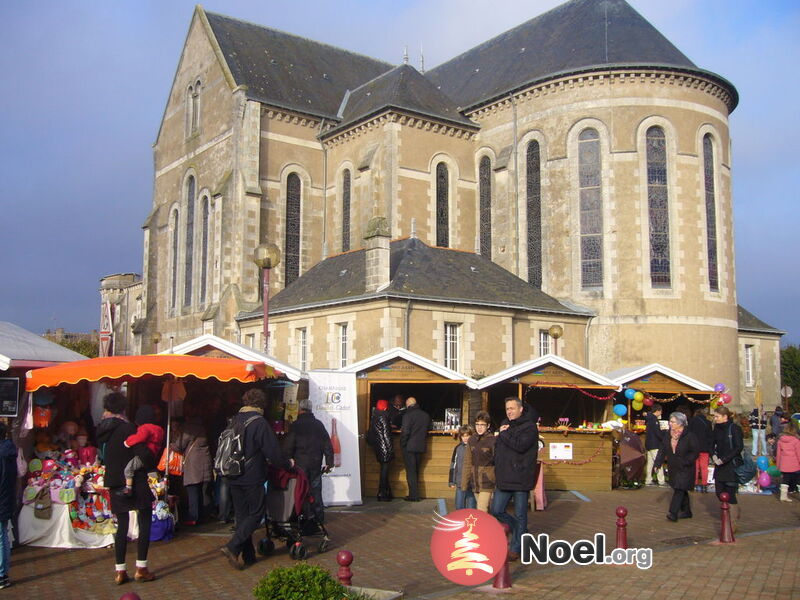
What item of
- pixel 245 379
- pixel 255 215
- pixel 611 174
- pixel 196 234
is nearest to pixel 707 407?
pixel 611 174

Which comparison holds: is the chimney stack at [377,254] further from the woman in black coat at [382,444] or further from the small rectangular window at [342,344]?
the woman in black coat at [382,444]

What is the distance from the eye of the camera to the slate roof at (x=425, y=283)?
24.0 meters

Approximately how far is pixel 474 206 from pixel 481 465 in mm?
23936

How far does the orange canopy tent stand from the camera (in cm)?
1052

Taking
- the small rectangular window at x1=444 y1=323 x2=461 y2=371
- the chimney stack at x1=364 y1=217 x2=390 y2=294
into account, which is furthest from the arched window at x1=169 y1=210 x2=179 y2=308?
the small rectangular window at x1=444 y1=323 x2=461 y2=371

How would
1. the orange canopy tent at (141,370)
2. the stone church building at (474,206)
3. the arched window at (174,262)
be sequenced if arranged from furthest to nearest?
1. the arched window at (174,262)
2. the stone church building at (474,206)
3. the orange canopy tent at (141,370)

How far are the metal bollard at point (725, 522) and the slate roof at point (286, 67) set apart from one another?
26350mm

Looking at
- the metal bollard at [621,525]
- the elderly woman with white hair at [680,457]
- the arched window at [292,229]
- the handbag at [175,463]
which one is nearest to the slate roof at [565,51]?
the arched window at [292,229]

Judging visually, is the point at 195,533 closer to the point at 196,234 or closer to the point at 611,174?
the point at 611,174

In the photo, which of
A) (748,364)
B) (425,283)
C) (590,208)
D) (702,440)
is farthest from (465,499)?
(748,364)

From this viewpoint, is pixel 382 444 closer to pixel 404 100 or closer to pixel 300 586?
pixel 300 586

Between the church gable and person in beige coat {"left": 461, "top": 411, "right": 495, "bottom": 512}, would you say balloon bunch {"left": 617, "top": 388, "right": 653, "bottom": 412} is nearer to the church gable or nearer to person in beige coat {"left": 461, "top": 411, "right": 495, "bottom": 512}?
person in beige coat {"left": 461, "top": 411, "right": 495, "bottom": 512}

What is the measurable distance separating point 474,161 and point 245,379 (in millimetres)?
24066

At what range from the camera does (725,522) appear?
34.1 feet
